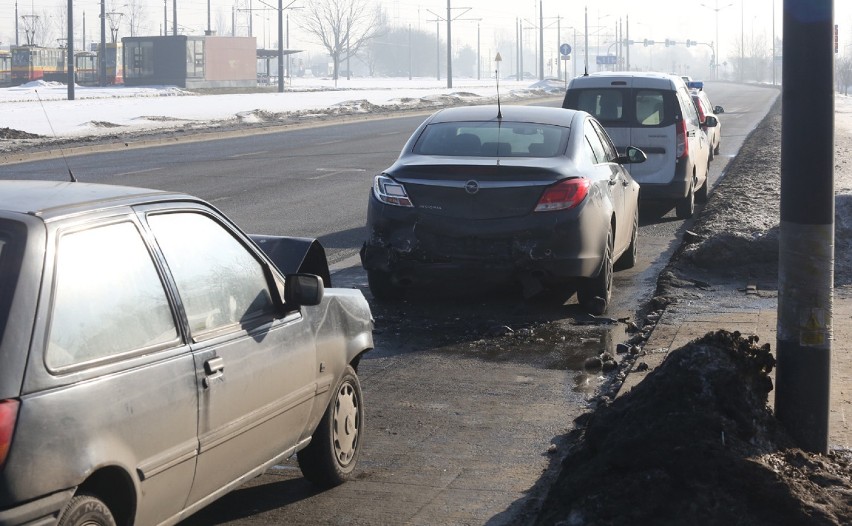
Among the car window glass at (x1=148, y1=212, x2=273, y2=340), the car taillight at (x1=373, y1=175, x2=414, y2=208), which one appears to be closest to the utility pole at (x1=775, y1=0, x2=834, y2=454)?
the car window glass at (x1=148, y1=212, x2=273, y2=340)

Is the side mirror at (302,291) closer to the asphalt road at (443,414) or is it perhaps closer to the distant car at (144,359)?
the distant car at (144,359)

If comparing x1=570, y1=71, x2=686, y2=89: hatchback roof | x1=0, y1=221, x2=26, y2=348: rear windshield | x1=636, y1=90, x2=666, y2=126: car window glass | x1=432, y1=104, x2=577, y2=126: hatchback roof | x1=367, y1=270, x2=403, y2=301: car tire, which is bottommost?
x1=367, y1=270, x2=403, y2=301: car tire

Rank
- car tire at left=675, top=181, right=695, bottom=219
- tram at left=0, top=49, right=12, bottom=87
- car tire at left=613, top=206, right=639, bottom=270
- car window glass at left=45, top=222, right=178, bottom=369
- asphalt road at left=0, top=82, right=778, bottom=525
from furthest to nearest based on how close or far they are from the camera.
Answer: tram at left=0, top=49, right=12, bottom=87, car tire at left=675, top=181, right=695, bottom=219, car tire at left=613, top=206, right=639, bottom=270, asphalt road at left=0, top=82, right=778, bottom=525, car window glass at left=45, top=222, right=178, bottom=369

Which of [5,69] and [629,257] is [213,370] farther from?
[5,69]

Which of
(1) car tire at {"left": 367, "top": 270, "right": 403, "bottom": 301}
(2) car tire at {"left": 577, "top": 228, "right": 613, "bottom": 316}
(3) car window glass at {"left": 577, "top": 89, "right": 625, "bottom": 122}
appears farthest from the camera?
(3) car window glass at {"left": 577, "top": 89, "right": 625, "bottom": 122}

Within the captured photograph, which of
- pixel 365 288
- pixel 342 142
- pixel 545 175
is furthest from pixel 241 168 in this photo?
pixel 545 175

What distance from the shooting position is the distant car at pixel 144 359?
11.0ft

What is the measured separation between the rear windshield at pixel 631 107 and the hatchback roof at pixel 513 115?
4598 mm

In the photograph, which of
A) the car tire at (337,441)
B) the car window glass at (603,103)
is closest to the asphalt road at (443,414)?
the car tire at (337,441)

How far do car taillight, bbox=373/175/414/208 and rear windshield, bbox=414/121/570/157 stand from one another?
63 centimetres

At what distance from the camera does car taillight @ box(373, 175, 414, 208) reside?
9.15 meters

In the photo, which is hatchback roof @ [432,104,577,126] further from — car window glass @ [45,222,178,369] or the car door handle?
car window glass @ [45,222,178,369]

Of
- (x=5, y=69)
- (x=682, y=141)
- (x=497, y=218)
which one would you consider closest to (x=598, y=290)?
(x=497, y=218)

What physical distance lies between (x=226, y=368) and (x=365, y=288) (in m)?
6.25
